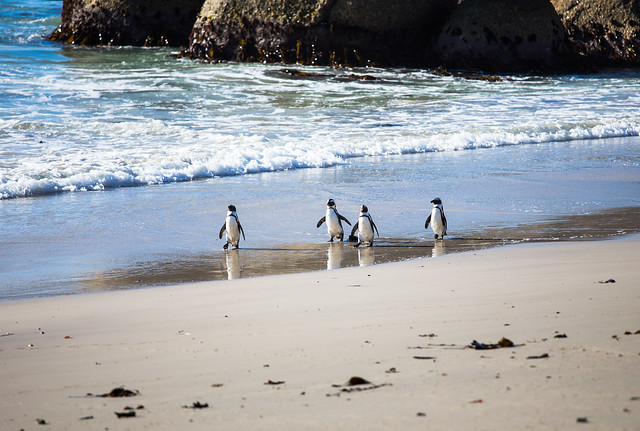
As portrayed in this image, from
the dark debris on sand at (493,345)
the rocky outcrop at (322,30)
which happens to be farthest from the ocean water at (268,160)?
the dark debris on sand at (493,345)

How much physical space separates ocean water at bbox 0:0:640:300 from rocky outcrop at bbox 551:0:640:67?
3071 millimetres

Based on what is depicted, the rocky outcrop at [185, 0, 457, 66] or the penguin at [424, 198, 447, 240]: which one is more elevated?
the rocky outcrop at [185, 0, 457, 66]

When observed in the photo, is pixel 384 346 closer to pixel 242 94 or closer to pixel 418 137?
pixel 418 137

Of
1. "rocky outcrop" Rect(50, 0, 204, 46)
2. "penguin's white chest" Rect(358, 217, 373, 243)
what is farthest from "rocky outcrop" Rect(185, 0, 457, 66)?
"penguin's white chest" Rect(358, 217, 373, 243)

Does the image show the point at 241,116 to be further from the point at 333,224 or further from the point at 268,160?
the point at 333,224

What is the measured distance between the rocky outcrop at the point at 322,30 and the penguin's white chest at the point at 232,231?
54.1 ft

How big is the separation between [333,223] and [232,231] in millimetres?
1026

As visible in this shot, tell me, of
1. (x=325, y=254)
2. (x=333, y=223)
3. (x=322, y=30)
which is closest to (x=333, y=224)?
(x=333, y=223)

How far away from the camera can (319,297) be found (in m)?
4.68

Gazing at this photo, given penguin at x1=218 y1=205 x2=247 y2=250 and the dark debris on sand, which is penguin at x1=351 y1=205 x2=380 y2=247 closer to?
penguin at x1=218 y1=205 x2=247 y2=250

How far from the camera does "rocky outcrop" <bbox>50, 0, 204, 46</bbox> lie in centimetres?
2672

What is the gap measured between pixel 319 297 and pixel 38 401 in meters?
2.13

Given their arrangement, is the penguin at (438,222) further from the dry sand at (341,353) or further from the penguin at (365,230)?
the dry sand at (341,353)

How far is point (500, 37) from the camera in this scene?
2327cm
